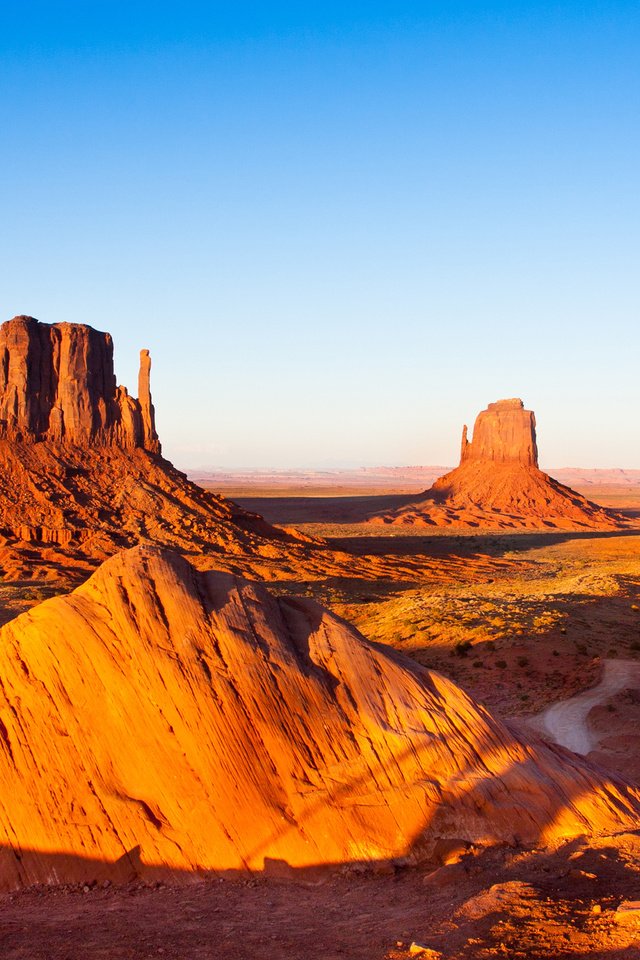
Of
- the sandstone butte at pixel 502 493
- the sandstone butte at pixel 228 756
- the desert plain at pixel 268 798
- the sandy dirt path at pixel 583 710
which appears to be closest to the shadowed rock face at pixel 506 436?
the sandstone butte at pixel 502 493

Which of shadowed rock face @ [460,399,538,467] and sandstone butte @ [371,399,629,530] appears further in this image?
shadowed rock face @ [460,399,538,467]

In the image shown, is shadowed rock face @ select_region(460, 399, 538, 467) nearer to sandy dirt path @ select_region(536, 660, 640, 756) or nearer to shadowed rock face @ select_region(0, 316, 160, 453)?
shadowed rock face @ select_region(0, 316, 160, 453)

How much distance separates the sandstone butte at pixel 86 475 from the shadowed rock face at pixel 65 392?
0.25 ft

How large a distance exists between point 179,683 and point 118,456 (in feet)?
158

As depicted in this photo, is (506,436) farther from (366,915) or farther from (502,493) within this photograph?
(366,915)

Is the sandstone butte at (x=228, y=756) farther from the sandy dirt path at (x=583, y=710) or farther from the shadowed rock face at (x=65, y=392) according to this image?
the shadowed rock face at (x=65, y=392)

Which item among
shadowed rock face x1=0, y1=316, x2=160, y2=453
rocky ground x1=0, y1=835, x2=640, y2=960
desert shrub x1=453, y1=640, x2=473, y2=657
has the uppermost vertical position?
shadowed rock face x1=0, y1=316, x2=160, y2=453

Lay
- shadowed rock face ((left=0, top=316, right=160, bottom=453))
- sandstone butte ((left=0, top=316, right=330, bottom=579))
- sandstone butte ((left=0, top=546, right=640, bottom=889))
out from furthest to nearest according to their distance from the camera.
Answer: shadowed rock face ((left=0, top=316, right=160, bottom=453)) → sandstone butte ((left=0, top=316, right=330, bottom=579)) → sandstone butte ((left=0, top=546, right=640, bottom=889))

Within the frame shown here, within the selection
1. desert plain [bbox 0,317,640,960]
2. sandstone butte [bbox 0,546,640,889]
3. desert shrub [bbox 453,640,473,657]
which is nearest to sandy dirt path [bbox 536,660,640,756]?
desert plain [bbox 0,317,640,960]

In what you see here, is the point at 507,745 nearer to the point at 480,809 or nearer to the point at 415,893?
the point at 480,809

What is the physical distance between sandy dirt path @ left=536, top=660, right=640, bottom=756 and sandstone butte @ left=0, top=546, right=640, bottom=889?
613cm

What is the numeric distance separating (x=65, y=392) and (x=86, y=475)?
7.10 m

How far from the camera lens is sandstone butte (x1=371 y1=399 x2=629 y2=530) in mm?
101312

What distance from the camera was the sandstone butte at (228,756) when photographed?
9.27 meters
